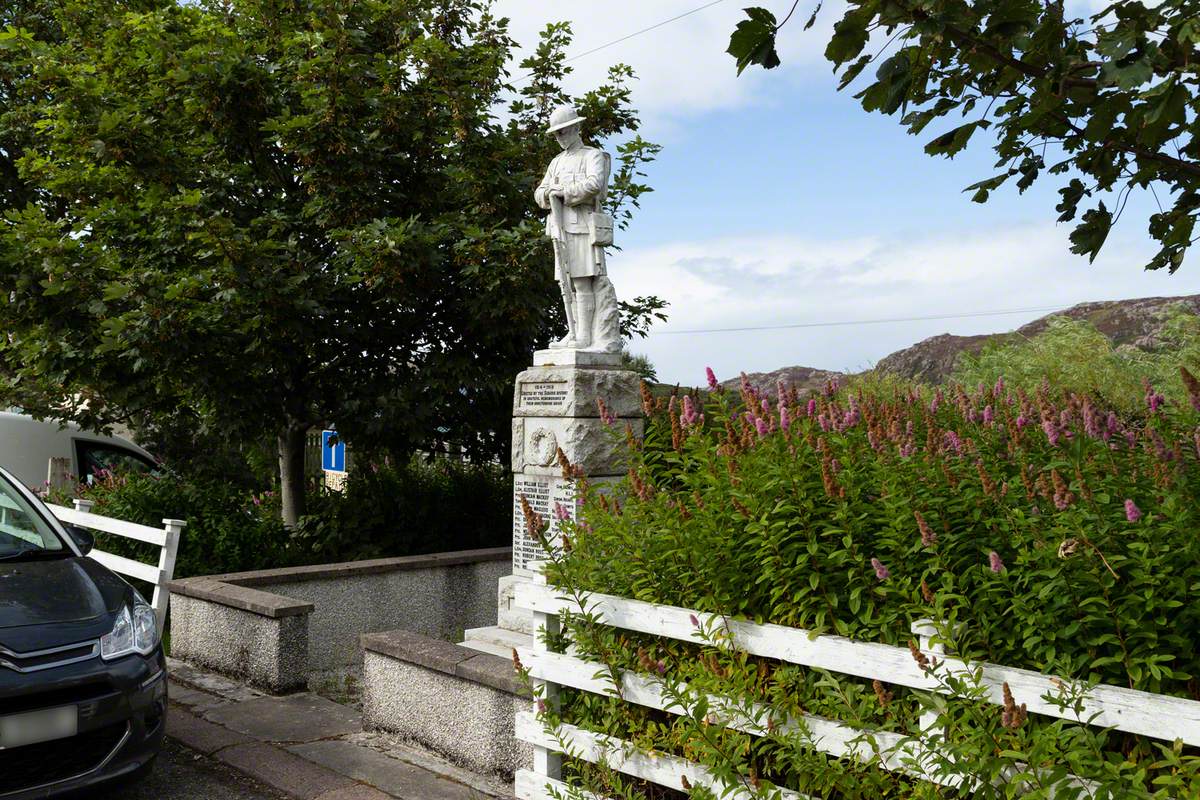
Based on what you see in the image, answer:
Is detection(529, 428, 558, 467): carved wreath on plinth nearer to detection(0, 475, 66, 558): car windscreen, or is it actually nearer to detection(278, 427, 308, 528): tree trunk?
detection(0, 475, 66, 558): car windscreen

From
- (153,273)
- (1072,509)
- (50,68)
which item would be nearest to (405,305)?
(153,273)

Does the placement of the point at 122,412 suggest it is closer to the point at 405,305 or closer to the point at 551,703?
the point at 405,305

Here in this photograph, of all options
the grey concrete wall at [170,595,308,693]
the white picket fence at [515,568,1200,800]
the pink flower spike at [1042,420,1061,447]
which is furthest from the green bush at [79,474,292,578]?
the pink flower spike at [1042,420,1061,447]

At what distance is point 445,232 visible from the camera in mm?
9828

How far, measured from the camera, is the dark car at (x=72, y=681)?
14.9ft

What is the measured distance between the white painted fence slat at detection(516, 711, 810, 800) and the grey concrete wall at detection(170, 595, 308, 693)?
2.99 meters

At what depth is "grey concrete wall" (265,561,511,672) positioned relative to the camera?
322 inches

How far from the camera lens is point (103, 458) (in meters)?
14.0

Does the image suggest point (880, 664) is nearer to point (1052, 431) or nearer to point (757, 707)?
point (757, 707)

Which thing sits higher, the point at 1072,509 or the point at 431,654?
the point at 1072,509

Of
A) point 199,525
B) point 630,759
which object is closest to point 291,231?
point 199,525

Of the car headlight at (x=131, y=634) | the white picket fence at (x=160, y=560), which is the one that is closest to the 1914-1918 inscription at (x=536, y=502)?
the white picket fence at (x=160, y=560)

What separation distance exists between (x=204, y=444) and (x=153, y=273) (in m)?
7.89

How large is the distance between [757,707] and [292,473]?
28.8 feet
